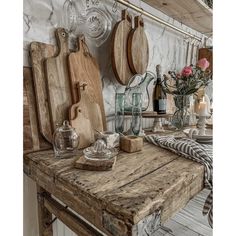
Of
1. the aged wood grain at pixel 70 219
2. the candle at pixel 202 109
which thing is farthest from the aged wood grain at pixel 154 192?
the candle at pixel 202 109

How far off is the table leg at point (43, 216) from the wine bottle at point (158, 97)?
2.34ft

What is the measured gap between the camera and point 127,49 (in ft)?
3.55

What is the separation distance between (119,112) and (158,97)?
36 cm

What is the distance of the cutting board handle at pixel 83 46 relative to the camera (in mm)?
918

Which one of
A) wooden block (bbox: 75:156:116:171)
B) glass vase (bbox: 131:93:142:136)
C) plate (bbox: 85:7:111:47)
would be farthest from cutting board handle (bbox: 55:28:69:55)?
wooden block (bbox: 75:156:116:171)

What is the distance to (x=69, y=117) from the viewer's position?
83cm

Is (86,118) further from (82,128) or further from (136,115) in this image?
(136,115)

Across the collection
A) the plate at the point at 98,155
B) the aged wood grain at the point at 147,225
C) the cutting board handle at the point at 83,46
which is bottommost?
the aged wood grain at the point at 147,225

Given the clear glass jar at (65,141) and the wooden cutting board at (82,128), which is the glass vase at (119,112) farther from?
the clear glass jar at (65,141)

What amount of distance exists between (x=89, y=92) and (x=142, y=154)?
0.35m

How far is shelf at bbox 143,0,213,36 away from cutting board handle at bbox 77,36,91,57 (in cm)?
56
